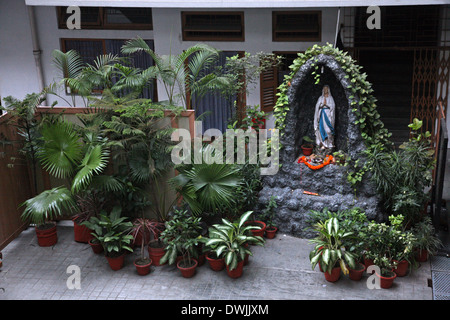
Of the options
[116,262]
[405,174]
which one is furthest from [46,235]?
[405,174]

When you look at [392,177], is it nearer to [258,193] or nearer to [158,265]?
[258,193]

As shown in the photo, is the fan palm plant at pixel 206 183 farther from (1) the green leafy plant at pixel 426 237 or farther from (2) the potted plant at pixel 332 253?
(1) the green leafy plant at pixel 426 237

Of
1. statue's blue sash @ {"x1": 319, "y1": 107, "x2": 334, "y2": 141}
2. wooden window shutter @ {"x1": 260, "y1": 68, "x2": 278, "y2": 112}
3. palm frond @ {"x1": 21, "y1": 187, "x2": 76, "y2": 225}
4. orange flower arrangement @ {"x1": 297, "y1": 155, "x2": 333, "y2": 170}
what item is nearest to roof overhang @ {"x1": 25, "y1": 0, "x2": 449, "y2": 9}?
wooden window shutter @ {"x1": 260, "y1": 68, "x2": 278, "y2": 112}

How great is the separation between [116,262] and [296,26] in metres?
6.91

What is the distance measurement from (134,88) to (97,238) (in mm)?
2823

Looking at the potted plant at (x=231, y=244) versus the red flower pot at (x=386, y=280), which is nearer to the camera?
the red flower pot at (x=386, y=280)

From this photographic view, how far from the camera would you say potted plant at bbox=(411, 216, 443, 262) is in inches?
324

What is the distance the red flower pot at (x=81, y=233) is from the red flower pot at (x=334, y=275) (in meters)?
4.39

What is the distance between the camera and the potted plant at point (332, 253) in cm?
777

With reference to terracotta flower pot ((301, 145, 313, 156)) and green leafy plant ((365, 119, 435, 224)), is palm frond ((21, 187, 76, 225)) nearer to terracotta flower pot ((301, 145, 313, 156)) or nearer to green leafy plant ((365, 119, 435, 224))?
terracotta flower pot ((301, 145, 313, 156))

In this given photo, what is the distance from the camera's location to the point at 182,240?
330 inches

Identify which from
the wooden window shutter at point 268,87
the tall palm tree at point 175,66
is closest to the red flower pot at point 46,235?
the tall palm tree at point 175,66

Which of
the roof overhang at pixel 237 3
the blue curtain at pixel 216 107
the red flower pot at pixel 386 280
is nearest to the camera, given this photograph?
the red flower pot at pixel 386 280

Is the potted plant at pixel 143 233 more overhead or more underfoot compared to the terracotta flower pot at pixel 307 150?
more underfoot
